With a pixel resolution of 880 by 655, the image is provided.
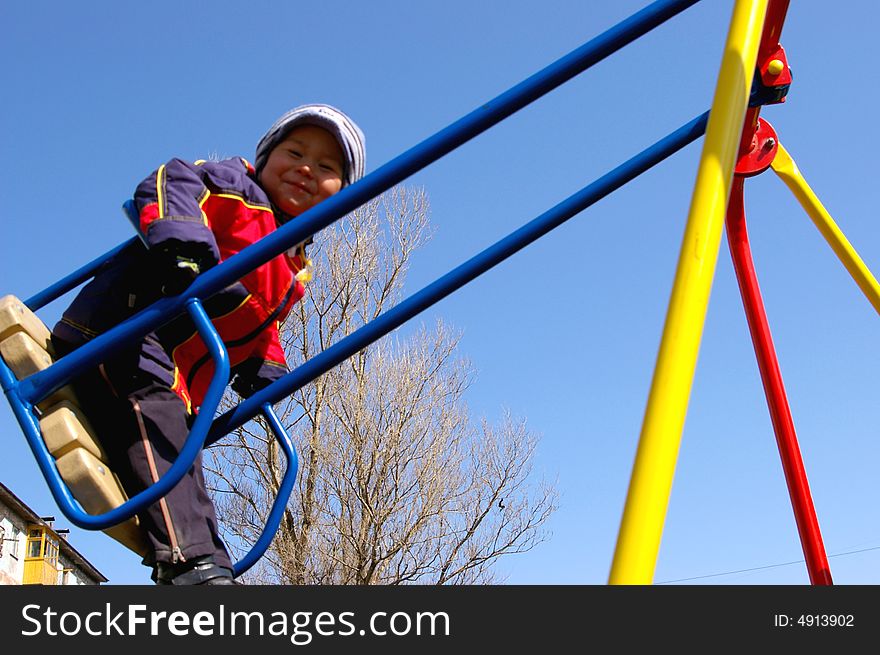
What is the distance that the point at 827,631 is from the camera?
2.42 ft

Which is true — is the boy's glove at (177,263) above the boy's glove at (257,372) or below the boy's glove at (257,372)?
below

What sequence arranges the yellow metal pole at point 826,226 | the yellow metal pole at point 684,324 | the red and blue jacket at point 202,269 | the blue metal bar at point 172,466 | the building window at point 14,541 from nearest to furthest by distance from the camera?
1. the yellow metal pole at point 684,324
2. the blue metal bar at point 172,466
3. the red and blue jacket at point 202,269
4. the yellow metal pole at point 826,226
5. the building window at point 14,541

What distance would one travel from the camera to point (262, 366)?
5.08 feet

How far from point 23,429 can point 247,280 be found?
16.2 inches

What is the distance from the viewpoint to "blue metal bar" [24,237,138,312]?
145cm

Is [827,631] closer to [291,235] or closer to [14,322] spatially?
[291,235]

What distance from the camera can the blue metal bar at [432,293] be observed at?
1415 mm

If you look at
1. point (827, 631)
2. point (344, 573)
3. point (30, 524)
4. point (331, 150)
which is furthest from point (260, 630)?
point (30, 524)

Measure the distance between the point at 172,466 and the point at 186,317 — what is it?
12.4 inches

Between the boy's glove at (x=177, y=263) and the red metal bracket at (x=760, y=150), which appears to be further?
the red metal bracket at (x=760, y=150)

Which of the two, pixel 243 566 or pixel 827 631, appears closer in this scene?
pixel 827 631

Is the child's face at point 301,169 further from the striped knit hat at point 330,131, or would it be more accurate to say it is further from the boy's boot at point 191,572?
the boy's boot at point 191,572

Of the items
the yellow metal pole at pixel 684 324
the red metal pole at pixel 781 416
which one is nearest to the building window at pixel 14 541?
the red metal pole at pixel 781 416

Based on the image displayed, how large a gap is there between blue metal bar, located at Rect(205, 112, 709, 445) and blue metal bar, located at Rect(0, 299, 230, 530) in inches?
11.1
